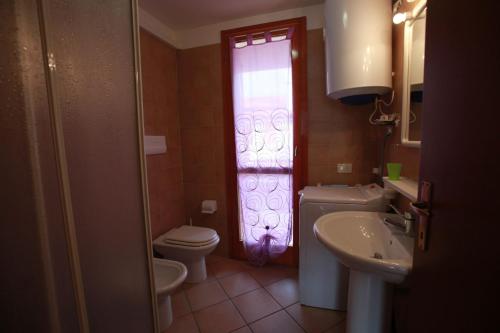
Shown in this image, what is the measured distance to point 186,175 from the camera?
2.49 metres

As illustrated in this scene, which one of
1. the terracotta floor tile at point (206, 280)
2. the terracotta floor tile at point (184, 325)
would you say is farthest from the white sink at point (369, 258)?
the terracotta floor tile at point (206, 280)

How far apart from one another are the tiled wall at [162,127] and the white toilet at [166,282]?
525mm

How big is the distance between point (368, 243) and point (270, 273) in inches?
45.4

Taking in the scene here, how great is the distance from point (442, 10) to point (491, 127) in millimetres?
408

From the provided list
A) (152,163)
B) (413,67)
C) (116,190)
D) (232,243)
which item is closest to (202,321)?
(232,243)

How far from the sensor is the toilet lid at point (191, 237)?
190cm

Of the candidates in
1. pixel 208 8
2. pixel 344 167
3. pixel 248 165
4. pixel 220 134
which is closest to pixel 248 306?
pixel 248 165

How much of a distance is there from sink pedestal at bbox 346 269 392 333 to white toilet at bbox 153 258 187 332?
1.07m

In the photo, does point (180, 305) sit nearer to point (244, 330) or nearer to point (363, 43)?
point (244, 330)

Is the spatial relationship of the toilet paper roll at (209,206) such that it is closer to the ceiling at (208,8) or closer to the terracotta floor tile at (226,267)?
the terracotta floor tile at (226,267)

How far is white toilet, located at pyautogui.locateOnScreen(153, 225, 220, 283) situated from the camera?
1.89 meters

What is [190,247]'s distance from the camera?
1.88 meters

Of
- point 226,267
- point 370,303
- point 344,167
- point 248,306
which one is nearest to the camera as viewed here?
point 370,303

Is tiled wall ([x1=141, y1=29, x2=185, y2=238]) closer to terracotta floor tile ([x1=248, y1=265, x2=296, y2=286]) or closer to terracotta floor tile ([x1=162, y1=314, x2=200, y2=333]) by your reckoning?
terracotta floor tile ([x1=162, y1=314, x2=200, y2=333])
